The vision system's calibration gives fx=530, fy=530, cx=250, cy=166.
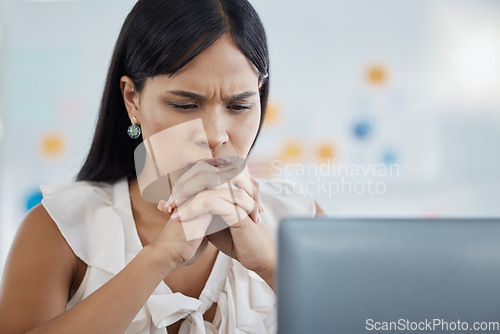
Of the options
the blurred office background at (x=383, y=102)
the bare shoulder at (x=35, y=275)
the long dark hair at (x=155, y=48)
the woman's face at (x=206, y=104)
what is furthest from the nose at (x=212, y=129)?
the blurred office background at (x=383, y=102)

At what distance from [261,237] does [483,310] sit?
510 millimetres

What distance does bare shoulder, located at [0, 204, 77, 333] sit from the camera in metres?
0.99

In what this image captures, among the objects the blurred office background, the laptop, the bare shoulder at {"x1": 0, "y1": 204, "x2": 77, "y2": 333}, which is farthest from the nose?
the blurred office background

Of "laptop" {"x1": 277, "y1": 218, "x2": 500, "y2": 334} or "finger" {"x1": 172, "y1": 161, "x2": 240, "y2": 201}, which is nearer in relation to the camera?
"laptop" {"x1": 277, "y1": 218, "x2": 500, "y2": 334}

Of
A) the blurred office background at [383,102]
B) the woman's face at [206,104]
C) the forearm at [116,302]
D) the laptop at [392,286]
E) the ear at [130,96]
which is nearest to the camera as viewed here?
the laptop at [392,286]

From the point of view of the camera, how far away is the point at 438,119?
306cm

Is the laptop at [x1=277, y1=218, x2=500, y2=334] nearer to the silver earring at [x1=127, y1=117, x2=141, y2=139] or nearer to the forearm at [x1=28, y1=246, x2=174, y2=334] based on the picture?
the forearm at [x1=28, y1=246, x2=174, y2=334]

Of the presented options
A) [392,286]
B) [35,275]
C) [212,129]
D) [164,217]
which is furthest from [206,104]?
[392,286]

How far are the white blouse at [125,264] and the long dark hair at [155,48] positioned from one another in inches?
3.3

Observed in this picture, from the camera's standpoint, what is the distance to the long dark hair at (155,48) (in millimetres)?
1039

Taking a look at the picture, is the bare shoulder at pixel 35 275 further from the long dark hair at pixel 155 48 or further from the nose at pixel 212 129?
the nose at pixel 212 129

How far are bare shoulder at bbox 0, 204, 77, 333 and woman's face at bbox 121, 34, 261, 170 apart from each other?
0.98ft

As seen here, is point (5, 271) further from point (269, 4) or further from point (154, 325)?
point (269, 4)

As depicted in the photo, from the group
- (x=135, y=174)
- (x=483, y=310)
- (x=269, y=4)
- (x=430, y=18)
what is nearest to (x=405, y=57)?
(x=430, y=18)
